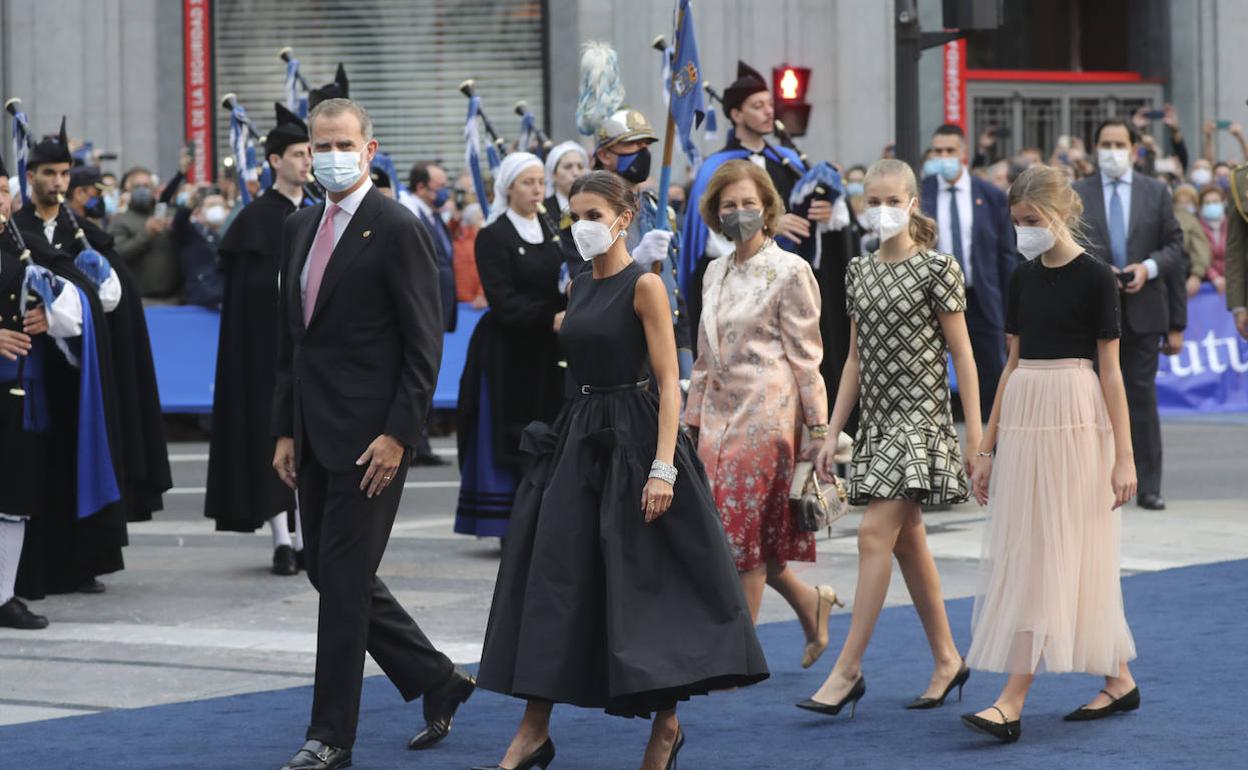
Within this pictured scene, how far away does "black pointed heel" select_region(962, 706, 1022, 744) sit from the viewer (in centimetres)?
659

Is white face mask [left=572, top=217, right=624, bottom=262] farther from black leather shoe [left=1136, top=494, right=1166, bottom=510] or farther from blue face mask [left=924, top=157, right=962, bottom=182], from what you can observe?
black leather shoe [left=1136, top=494, right=1166, bottom=510]

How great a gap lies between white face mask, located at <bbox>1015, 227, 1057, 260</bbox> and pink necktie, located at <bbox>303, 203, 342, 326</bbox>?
211 cm

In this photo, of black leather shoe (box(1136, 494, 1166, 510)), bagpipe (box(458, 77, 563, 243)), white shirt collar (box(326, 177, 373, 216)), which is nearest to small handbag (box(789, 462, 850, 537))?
white shirt collar (box(326, 177, 373, 216))

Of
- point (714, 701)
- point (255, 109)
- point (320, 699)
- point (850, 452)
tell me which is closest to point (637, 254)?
point (850, 452)

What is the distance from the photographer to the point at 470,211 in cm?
1780

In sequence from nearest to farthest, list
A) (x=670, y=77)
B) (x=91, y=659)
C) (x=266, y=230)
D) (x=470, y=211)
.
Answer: (x=91, y=659) → (x=670, y=77) → (x=266, y=230) → (x=470, y=211)

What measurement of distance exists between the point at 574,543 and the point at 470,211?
38.9 feet

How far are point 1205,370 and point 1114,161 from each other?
7.22 metres

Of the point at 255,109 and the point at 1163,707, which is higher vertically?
the point at 255,109

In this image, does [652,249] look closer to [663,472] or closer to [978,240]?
[663,472]

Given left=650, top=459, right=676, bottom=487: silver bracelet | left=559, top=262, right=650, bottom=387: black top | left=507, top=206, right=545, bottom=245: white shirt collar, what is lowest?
left=650, top=459, right=676, bottom=487: silver bracelet

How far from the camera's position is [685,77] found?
29.2ft

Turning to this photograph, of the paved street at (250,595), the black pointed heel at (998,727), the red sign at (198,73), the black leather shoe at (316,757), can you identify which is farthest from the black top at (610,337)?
the red sign at (198,73)

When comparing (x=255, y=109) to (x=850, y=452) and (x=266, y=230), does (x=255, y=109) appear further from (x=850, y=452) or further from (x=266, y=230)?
(x=850, y=452)
